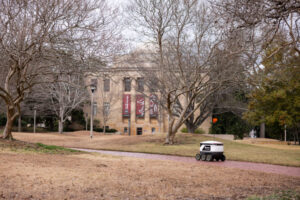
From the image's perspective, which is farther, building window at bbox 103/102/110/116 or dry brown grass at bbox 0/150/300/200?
building window at bbox 103/102/110/116

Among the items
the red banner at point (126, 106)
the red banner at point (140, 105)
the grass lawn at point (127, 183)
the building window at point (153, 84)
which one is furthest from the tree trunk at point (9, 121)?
the red banner at point (126, 106)

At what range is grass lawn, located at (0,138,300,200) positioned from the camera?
24.3 ft

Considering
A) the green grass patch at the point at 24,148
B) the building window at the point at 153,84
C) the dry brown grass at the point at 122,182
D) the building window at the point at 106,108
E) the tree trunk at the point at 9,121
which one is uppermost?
the building window at the point at 153,84

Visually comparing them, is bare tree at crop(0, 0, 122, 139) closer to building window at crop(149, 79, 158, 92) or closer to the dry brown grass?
the dry brown grass

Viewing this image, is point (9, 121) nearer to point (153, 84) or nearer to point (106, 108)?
point (153, 84)

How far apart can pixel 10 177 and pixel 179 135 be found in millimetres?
23392

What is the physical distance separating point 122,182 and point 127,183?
0.54 feet

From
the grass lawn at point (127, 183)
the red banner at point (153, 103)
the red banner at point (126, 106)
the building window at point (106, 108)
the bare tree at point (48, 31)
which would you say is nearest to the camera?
the grass lawn at point (127, 183)

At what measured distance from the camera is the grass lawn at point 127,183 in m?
7.42

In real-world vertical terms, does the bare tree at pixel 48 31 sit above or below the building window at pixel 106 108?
above

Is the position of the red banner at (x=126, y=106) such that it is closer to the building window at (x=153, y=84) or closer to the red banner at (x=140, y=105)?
the red banner at (x=140, y=105)

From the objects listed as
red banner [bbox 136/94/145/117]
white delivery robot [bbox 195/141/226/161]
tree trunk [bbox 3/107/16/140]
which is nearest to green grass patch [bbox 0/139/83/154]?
tree trunk [bbox 3/107/16/140]

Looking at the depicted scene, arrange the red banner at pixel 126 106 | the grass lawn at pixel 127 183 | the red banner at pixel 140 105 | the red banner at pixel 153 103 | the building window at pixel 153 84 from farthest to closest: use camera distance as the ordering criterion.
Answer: the red banner at pixel 126 106, the red banner at pixel 140 105, the red banner at pixel 153 103, the building window at pixel 153 84, the grass lawn at pixel 127 183

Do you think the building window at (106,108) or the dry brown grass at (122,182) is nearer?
the dry brown grass at (122,182)
